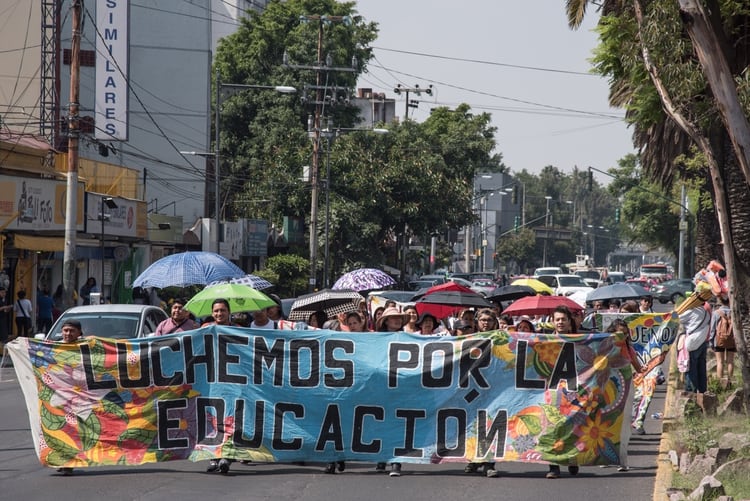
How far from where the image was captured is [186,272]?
20750mm

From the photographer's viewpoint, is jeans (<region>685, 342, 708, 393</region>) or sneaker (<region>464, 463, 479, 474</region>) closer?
sneaker (<region>464, 463, 479, 474</region>)

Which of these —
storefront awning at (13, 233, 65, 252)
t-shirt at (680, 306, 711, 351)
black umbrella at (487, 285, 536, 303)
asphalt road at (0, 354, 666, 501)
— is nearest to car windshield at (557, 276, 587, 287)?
storefront awning at (13, 233, 65, 252)

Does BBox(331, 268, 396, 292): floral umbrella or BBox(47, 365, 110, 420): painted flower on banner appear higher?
BBox(331, 268, 396, 292): floral umbrella

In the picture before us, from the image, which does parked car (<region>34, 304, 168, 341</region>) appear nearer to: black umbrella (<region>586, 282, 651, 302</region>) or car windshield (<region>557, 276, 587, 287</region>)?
black umbrella (<region>586, 282, 651, 302</region>)

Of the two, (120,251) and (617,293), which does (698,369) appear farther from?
(120,251)

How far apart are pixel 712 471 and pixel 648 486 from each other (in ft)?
1.96

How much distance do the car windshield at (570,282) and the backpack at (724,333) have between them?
120ft

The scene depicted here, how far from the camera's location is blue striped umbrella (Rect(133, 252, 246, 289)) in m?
20.5

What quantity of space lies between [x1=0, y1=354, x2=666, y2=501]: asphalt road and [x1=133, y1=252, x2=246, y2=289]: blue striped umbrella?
27.4 feet

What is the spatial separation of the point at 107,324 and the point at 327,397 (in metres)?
6.74

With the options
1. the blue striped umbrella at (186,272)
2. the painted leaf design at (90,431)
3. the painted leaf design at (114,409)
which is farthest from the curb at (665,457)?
the blue striped umbrella at (186,272)

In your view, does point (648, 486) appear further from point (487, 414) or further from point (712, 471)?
point (487, 414)

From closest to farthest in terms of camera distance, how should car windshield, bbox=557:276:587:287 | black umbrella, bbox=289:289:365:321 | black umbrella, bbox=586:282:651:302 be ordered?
black umbrella, bbox=289:289:365:321 < black umbrella, bbox=586:282:651:302 < car windshield, bbox=557:276:587:287

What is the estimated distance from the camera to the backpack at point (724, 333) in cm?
1844
